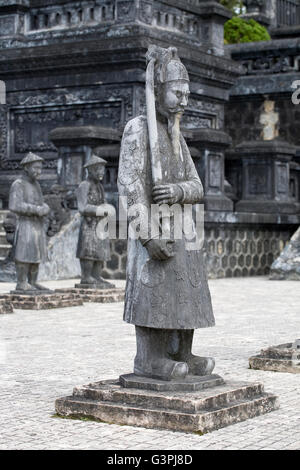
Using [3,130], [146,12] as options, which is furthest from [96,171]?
[3,130]

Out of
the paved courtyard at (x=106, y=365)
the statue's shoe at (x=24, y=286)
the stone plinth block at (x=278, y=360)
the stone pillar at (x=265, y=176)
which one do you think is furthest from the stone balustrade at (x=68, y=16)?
the stone plinth block at (x=278, y=360)

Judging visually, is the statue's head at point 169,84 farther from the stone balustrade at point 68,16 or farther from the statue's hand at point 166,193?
the stone balustrade at point 68,16

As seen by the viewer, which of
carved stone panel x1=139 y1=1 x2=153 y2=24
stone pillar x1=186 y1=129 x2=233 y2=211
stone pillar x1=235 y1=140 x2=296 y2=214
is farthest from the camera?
stone pillar x1=235 y1=140 x2=296 y2=214

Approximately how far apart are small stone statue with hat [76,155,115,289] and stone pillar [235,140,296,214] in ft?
24.8

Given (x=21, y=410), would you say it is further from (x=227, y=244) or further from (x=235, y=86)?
(x=235, y=86)

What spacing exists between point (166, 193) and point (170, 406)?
1.39m

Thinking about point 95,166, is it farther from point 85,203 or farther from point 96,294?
point 96,294

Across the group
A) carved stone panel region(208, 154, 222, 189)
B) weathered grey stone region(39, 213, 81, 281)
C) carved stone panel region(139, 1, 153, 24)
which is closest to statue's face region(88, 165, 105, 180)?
weathered grey stone region(39, 213, 81, 281)

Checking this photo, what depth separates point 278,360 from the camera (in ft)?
28.3

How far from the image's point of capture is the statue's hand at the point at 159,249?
6.63 m

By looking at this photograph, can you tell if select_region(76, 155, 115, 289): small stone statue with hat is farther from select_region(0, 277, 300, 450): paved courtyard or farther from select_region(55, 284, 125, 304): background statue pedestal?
select_region(0, 277, 300, 450): paved courtyard

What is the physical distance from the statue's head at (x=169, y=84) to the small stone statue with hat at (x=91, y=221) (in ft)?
25.3

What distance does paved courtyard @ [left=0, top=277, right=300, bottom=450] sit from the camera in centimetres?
597
